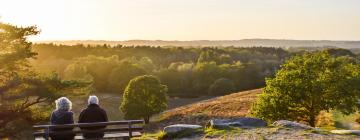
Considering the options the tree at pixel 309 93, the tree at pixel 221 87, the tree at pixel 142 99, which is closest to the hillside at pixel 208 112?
the tree at pixel 142 99

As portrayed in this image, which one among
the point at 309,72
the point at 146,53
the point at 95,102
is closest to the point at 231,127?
the point at 95,102

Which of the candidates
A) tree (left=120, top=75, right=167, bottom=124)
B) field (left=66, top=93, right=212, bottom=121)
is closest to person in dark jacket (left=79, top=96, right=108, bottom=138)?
tree (left=120, top=75, right=167, bottom=124)

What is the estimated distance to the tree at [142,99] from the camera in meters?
55.5

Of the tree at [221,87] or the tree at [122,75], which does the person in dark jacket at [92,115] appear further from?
the tree at [221,87]

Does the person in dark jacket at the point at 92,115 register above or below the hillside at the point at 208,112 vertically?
above

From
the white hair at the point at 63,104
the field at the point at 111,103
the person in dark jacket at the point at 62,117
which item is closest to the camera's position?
the white hair at the point at 63,104

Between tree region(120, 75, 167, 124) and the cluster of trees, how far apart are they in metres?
21.3

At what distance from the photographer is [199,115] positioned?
50.9m

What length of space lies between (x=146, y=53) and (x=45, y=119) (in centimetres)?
13261

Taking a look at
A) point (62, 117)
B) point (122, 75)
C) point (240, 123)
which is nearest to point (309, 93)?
point (240, 123)

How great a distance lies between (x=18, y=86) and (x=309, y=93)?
18975 millimetres

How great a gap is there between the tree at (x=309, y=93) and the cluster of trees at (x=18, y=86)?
14102mm

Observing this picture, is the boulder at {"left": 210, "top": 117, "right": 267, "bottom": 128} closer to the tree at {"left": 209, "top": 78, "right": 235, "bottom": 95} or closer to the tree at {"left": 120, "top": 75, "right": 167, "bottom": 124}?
the tree at {"left": 120, "top": 75, "right": 167, "bottom": 124}

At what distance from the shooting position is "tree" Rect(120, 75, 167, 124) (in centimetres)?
5547
